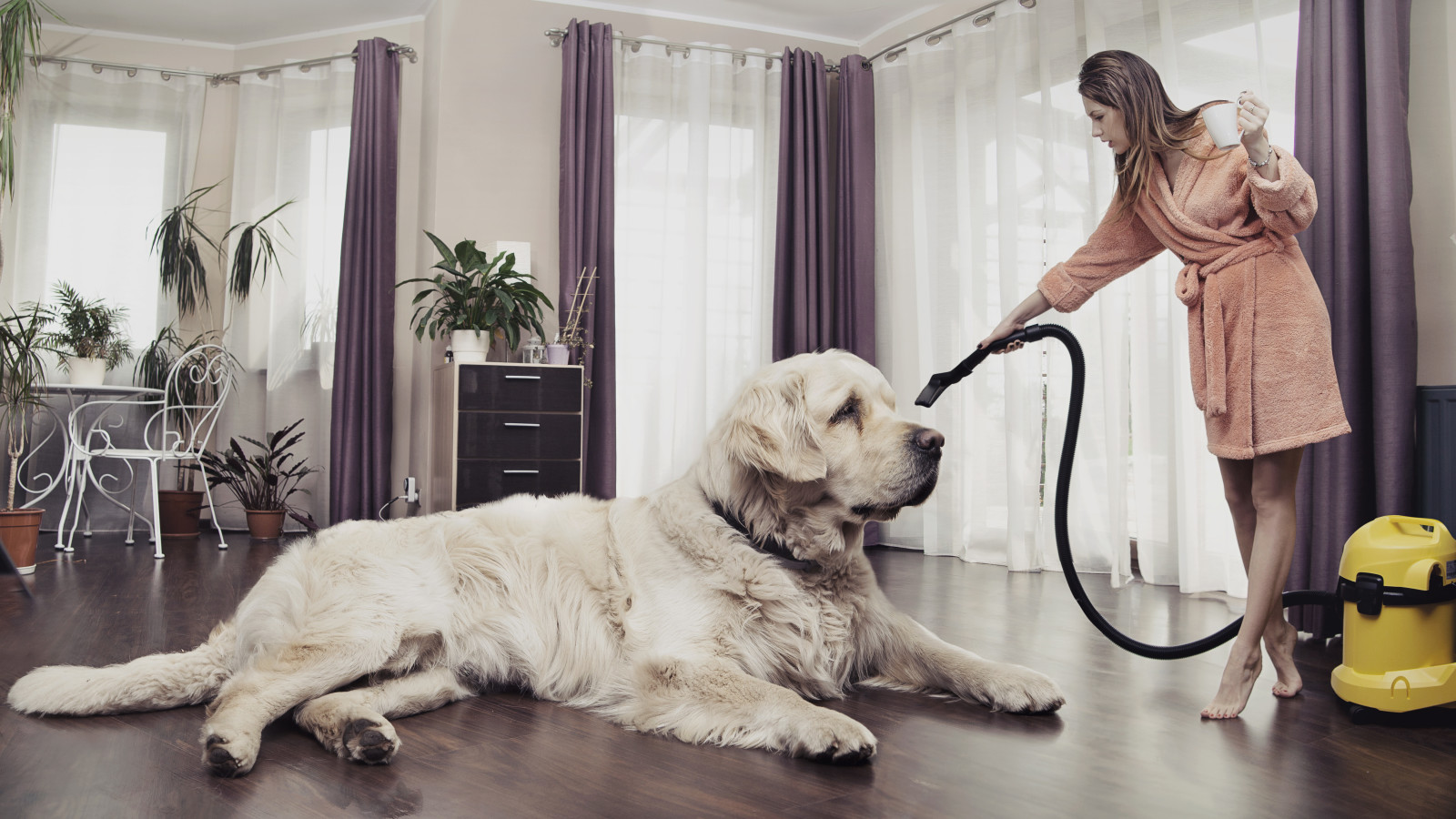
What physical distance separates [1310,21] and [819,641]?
285 cm

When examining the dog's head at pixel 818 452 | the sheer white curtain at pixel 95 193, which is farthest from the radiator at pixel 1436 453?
the sheer white curtain at pixel 95 193

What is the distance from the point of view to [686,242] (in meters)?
5.70

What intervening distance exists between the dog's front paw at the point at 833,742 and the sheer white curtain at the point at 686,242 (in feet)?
13.2

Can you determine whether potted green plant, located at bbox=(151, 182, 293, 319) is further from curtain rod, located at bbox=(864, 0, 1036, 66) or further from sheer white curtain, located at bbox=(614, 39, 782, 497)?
curtain rod, located at bbox=(864, 0, 1036, 66)

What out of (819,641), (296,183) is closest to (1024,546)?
(819,641)

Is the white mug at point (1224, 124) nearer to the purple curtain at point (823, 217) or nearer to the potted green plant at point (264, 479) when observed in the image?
the purple curtain at point (823, 217)

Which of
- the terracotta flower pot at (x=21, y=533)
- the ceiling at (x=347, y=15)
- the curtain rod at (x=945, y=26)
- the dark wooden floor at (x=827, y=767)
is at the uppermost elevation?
the ceiling at (x=347, y=15)

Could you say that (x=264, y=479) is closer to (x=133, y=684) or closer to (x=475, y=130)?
(x=475, y=130)

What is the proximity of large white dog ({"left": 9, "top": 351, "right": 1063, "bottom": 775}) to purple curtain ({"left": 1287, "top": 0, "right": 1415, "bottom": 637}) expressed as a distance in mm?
1606

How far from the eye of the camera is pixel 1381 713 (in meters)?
1.90

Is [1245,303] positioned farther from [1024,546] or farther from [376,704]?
[1024,546]

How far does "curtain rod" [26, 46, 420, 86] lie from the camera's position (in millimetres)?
5961

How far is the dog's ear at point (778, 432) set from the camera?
5.88 ft

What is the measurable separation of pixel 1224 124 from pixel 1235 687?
121cm
